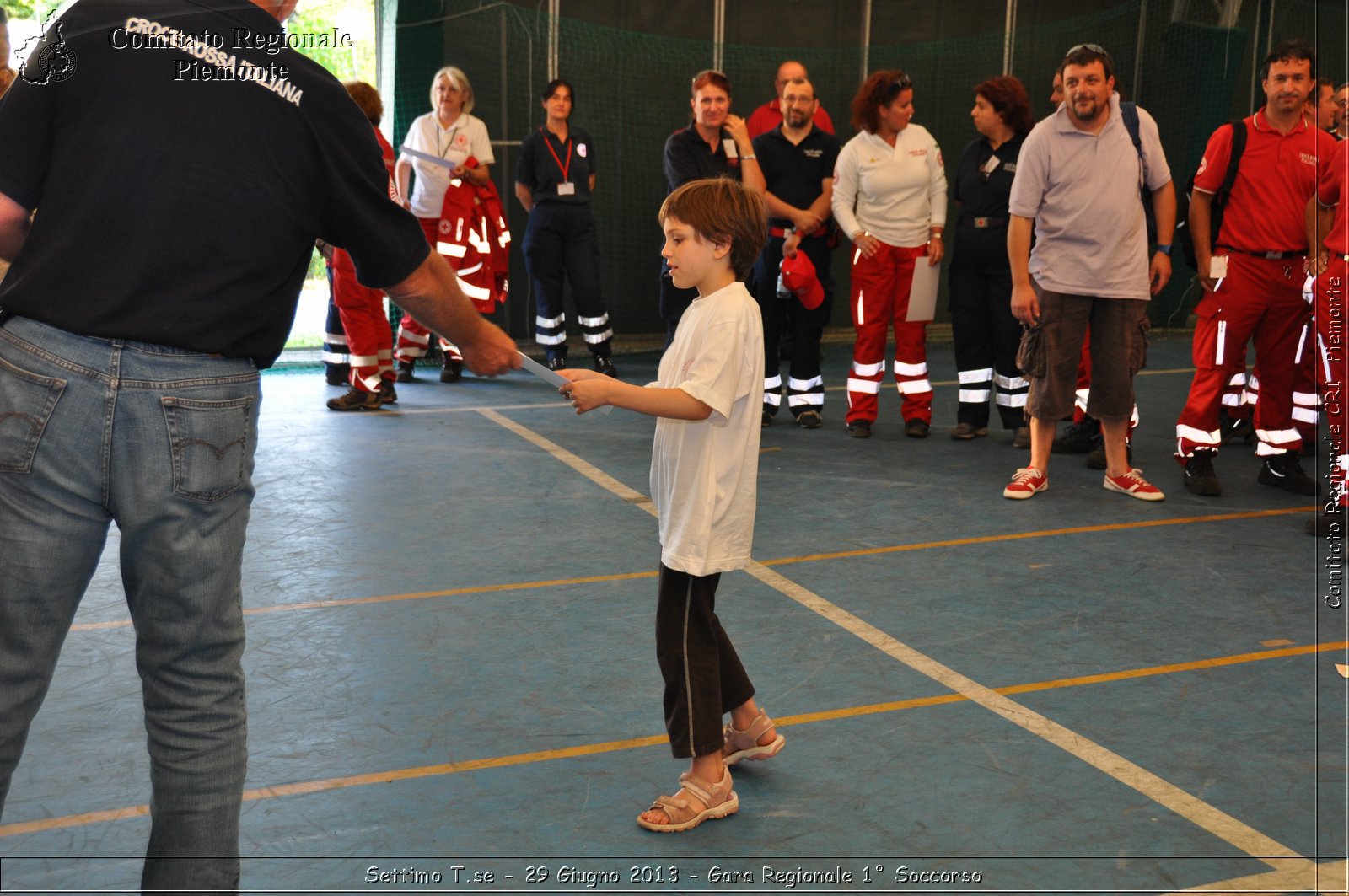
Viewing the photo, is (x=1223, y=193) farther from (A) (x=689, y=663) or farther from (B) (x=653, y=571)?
(A) (x=689, y=663)

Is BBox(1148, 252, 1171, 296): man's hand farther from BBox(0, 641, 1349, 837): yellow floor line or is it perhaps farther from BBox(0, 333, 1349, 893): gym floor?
BBox(0, 641, 1349, 837): yellow floor line

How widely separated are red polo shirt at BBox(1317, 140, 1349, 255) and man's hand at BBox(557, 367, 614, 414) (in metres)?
3.62

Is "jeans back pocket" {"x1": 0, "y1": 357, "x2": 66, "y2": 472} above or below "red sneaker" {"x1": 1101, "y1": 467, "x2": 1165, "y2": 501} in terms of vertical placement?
above

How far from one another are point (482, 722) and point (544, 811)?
518mm

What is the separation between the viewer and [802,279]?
663cm

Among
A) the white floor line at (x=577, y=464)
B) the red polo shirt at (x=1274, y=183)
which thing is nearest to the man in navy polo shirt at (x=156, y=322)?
the white floor line at (x=577, y=464)

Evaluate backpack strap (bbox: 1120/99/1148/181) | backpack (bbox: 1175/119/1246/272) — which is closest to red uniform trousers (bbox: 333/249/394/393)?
backpack strap (bbox: 1120/99/1148/181)

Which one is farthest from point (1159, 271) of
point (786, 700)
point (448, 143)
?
point (448, 143)

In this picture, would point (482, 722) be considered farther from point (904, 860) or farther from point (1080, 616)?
point (1080, 616)

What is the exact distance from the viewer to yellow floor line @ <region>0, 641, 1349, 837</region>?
2.72 metres

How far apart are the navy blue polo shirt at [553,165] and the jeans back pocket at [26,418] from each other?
7.21 meters

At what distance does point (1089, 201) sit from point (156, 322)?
462cm

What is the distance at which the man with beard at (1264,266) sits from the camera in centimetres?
560

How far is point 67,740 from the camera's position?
309 cm
